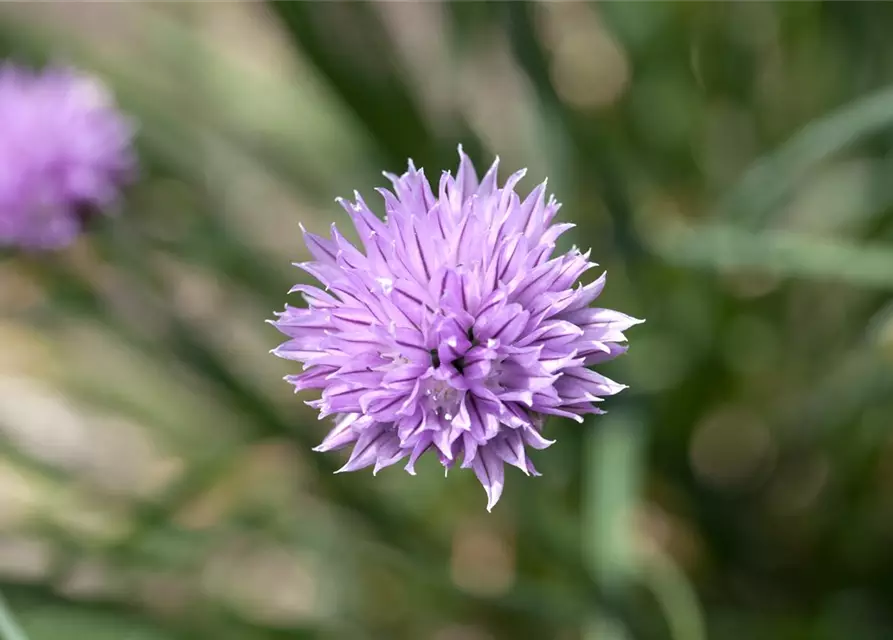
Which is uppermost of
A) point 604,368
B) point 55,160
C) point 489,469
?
point 55,160

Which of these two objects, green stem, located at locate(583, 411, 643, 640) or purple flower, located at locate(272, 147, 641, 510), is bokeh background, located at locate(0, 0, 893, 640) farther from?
purple flower, located at locate(272, 147, 641, 510)

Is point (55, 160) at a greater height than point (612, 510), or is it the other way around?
point (55, 160)

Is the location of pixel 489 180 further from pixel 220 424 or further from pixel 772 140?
pixel 220 424

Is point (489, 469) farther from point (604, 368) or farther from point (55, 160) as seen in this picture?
point (55, 160)

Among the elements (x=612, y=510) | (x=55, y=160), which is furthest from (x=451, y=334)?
(x=55, y=160)

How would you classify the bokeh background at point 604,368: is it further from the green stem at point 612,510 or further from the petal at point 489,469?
the petal at point 489,469

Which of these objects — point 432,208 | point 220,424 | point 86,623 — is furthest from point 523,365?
point 220,424
